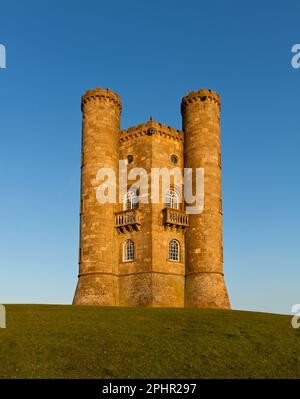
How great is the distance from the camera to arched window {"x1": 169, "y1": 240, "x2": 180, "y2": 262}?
42469mm

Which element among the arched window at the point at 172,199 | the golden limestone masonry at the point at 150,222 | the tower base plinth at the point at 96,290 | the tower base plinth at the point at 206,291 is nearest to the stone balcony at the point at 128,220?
the golden limestone masonry at the point at 150,222

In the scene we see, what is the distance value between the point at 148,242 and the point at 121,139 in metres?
10.3

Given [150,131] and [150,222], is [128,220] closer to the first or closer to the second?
[150,222]

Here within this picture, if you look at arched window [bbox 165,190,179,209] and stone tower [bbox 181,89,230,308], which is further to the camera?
arched window [bbox 165,190,179,209]

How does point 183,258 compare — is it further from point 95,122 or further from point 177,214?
point 95,122

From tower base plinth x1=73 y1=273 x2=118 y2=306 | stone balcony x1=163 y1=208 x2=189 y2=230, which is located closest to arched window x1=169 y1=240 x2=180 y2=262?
stone balcony x1=163 y1=208 x2=189 y2=230

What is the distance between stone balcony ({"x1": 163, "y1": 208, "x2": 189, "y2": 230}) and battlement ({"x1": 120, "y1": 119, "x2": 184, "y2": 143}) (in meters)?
7.12

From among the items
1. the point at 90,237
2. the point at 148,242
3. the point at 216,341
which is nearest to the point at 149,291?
the point at 148,242

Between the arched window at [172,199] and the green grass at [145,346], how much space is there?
15426mm

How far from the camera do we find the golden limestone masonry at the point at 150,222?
4100 cm

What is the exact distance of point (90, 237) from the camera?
4181 centimetres

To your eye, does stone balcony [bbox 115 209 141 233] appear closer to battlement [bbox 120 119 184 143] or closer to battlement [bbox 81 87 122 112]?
battlement [bbox 120 119 184 143]

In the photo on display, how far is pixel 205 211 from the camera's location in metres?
42.9
